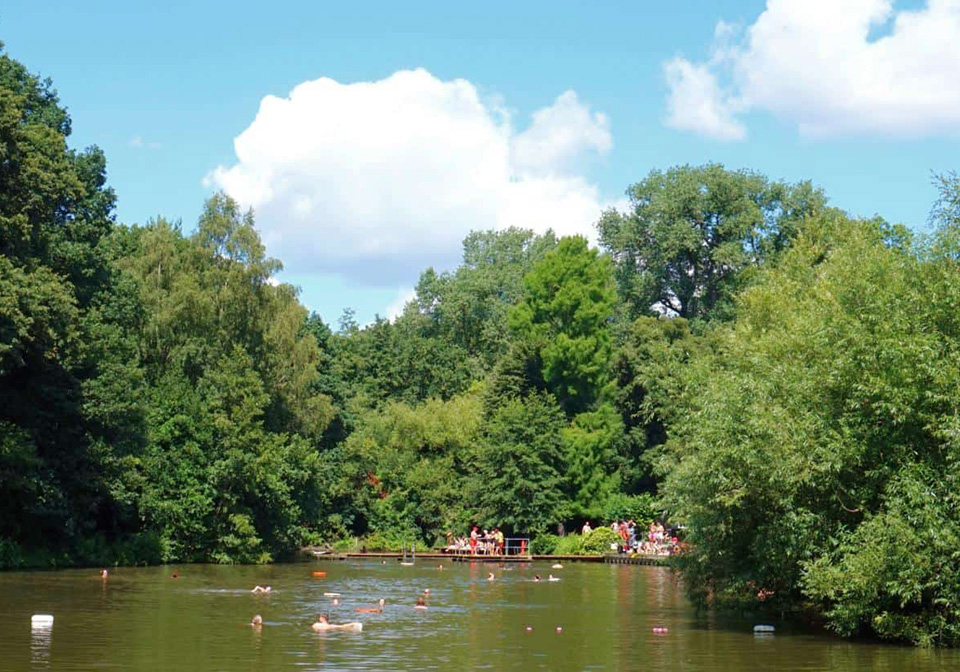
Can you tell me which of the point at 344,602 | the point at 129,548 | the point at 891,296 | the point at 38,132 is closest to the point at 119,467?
the point at 129,548

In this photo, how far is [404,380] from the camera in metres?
97.3

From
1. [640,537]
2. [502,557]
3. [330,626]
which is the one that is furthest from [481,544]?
[330,626]

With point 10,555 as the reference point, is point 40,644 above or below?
below

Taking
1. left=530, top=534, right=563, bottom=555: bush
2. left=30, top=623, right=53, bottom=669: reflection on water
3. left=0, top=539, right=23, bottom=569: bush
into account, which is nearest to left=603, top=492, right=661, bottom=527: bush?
left=530, top=534, right=563, bottom=555: bush

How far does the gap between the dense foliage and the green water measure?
5.52 ft

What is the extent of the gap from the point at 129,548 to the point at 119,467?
16.0 ft

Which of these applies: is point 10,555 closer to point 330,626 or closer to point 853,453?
point 330,626

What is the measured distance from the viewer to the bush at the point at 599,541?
69.4 m

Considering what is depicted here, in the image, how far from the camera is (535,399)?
73.0m

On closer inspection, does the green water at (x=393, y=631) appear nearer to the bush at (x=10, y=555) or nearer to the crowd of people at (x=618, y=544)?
the bush at (x=10, y=555)

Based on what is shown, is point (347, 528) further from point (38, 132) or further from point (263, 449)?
point (38, 132)

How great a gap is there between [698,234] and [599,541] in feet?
85.0

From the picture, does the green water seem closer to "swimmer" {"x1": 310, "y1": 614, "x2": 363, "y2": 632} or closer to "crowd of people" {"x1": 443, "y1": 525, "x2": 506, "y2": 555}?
"swimmer" {"x1": 310, "y1": 614, "x2": 363, "y2": 632}

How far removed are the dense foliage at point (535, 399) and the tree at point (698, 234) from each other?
221mm
